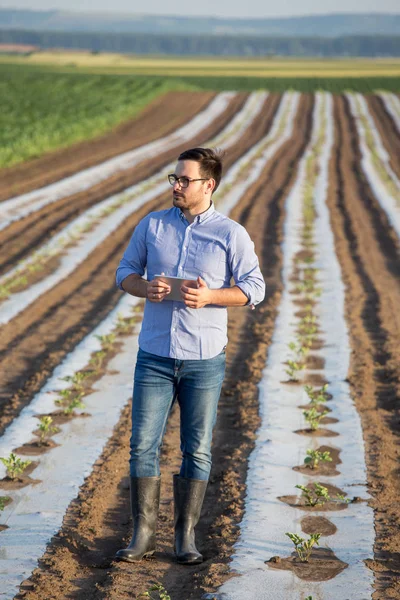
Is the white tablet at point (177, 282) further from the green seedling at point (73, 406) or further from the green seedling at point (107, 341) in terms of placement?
the green seedling at point (107, 341)

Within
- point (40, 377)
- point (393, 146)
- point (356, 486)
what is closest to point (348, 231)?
point (40, 377)

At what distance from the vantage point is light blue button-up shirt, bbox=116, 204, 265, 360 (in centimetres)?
435

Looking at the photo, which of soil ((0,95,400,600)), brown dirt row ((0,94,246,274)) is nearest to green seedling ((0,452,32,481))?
soil ((0,95,400,600))

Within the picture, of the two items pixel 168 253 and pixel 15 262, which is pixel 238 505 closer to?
pixel 168 253

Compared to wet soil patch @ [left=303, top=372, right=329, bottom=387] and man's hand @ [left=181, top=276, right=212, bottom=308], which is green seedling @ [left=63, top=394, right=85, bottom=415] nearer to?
wet soil patch @ [left=303, top=372, right=329, bottom=387]

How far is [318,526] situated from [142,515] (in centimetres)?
101

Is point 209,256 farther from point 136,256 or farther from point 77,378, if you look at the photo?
point 77,378

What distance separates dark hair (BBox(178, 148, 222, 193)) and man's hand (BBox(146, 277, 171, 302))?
528 mm

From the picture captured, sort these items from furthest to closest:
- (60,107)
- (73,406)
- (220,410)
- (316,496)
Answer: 1. (60,107)
2. (220,410)
3. (73,406)
4. (316,496)

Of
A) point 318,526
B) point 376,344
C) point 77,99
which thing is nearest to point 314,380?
point 376,344

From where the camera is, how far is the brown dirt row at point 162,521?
4309 millimetres

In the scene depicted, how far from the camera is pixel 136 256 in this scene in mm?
4445

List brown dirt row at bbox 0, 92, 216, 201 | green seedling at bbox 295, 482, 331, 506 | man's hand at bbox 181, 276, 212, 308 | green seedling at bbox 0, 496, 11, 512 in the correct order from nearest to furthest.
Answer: man's hand at bbox 181, 276, 212, 308, green seedling at bbox 0, 496, 11, 512, green seedling at bbox 295, 482, 331, 506, brown dirt row at bbox 0, 92, 216, 201

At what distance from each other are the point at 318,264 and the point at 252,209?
16.1 feet
